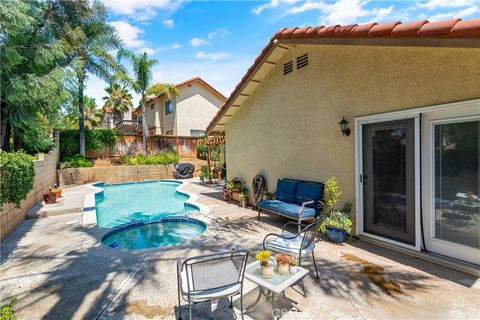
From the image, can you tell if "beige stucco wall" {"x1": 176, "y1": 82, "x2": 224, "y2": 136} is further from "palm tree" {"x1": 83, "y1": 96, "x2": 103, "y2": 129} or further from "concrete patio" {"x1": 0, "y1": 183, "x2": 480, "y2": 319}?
"concrete patio" {"x1": 0, "y1": 183, "x2": 480, "y2": 319}

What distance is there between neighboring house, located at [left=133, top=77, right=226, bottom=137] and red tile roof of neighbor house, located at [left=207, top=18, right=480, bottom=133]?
20.2 metres

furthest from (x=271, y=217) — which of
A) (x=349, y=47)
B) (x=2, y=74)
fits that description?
(x=2, y=74)

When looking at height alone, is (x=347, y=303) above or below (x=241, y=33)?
below

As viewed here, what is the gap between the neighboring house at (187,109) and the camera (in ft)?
85.9

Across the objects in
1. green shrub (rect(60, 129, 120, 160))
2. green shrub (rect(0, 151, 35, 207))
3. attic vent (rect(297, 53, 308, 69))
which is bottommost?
green shrub (rect(0, 151, 35, 207))

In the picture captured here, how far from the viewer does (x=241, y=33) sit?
9633 mm

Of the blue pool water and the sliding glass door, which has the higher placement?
the sliding glass door

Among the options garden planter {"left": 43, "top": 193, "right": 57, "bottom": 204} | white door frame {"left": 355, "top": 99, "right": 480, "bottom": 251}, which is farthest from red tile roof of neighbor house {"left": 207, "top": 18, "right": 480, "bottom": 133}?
garden planter {"left": 43, "top": 193, "right": 57, "bottom": 204}

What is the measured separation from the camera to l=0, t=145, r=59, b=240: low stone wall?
22.0 ft

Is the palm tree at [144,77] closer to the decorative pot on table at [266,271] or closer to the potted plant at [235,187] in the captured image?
the potted plant at [235,187]

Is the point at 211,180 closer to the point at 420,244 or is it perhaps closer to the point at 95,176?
the point at 95,176

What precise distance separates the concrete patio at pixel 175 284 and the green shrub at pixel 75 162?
40.7 feet

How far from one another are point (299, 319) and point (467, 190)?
4.01 meters

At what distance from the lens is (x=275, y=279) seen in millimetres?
3334
